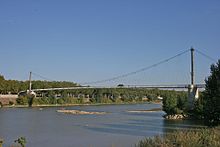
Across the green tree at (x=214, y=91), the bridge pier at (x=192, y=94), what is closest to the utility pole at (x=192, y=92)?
the bridge pier at (x=192, y=94)

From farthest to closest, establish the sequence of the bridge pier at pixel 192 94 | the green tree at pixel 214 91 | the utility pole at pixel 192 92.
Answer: the bridge pier at pixel 192 94
the utility pole at pixel 192 92
the green tree at pixel 214 91

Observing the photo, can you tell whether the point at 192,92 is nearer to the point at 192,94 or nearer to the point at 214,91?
the point at 192,94

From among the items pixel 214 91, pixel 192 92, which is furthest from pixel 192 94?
pixel 214 91

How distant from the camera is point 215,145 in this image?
7496 mm

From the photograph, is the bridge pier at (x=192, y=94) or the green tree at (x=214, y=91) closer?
the green tree at (x=214, y=91)

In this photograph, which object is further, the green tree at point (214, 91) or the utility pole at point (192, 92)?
the utility pole at point (192, 92)

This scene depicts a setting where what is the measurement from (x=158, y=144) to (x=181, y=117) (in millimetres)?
38230

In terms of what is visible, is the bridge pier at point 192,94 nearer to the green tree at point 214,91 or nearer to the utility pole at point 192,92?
the utility pole at point 192,92

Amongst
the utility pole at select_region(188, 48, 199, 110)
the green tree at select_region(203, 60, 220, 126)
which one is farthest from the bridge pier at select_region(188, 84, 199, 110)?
the green tree at select_region(203, 60, 220, 126)

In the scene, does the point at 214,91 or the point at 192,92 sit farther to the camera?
the point at 192,92

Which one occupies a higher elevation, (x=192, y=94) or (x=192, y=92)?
(x=192, y=92)

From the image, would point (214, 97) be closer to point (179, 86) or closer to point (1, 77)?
point (179, 86)

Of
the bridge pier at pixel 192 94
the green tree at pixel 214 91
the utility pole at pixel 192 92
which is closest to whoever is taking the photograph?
the green tree at pixel 214 91

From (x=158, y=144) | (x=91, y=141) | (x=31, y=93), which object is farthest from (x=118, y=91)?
(x=158, y=144)
